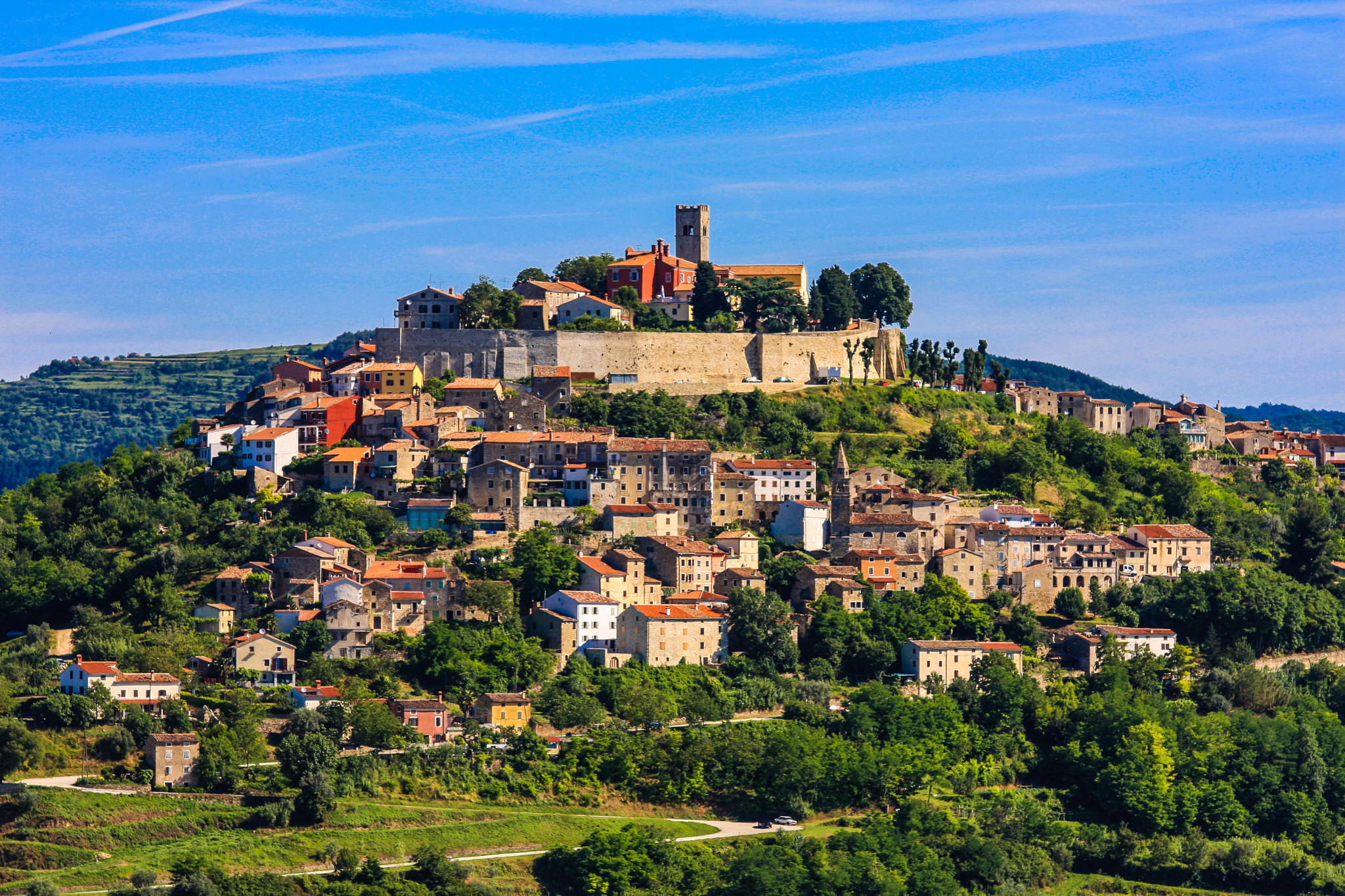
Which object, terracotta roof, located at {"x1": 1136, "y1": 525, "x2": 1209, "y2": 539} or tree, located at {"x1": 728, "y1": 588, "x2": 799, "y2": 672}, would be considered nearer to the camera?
tree, located at {"x1": 728, "y1": 588, "x2": 799, "y2": 672}

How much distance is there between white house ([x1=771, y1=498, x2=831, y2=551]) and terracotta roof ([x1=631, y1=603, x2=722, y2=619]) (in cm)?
749

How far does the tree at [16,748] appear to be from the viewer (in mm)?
49844

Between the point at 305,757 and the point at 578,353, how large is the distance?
106 ft

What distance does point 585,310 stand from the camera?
8356 centimetres

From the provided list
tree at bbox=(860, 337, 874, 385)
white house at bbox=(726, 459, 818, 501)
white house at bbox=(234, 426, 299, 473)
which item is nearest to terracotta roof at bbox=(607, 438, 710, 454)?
white house at bbox=(726, 459, 818, 501)

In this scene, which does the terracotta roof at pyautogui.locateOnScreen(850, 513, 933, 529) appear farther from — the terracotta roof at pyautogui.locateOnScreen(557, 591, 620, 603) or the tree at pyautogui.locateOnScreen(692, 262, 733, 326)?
the tree at pyautogui.locateOnScreen(692, 262, 733, 326)

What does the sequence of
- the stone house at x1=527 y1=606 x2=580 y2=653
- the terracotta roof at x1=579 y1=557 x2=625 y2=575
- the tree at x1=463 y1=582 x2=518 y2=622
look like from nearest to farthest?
the tree at x1=463 y1=582 x2=518 y2=622 < the stone house at x1=527 y1=606 x2=580 y2=653 < the terracotta roof at x1=579 y1=557 x2=625 y2=575

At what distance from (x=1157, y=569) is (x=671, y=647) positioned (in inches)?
913

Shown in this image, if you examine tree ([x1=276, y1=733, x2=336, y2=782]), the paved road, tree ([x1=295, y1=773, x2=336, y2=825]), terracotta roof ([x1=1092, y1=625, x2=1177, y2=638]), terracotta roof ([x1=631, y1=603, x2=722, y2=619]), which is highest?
terracotta roof ([x1=631, y1=603, x2=722, y2=619])

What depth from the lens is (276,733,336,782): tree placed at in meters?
51.5

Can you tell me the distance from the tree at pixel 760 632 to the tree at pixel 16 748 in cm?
2376

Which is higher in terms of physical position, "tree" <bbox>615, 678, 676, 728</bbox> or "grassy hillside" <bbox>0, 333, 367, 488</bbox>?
"grassy hillside" <bbox>0, 333, 367, 488</bbox>

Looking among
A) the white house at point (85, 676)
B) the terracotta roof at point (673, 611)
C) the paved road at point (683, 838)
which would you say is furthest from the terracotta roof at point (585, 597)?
the white house at point (85, 676)

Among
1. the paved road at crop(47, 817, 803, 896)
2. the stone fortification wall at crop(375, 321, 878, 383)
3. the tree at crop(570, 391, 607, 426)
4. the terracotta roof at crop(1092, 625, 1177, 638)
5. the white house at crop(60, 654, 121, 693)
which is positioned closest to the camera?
the paved road at crop(47, 817, 803, 896)
